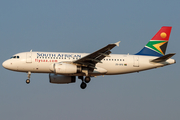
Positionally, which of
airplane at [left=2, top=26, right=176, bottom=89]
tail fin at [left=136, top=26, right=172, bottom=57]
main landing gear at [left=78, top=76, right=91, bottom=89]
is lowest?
main landing gear at [left=78, top=76, right=91, bottom=89]

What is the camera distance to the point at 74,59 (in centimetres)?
→ 3956

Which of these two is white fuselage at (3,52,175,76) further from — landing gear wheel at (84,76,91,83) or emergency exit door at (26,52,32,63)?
landing gear wheel at (84,76,91,83)

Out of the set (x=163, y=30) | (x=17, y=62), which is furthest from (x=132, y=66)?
(x=17, y=62)

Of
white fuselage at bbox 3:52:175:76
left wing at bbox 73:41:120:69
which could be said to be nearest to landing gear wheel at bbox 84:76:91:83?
white fuselage at bbox 3:52:175:76

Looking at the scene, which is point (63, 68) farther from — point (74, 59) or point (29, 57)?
point (29, 57)

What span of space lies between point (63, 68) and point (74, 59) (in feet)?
8.66

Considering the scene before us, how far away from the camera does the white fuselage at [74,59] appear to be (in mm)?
38844

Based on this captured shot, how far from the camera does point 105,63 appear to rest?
131ft

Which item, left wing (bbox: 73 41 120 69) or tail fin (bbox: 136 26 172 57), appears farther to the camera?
tail fin (bbox: 136 26 172 57)

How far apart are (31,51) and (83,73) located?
264 inches

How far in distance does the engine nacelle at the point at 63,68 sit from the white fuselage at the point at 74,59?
105 cm

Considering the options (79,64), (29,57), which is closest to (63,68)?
(79,64)

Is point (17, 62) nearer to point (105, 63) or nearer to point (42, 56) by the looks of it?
point (42, 56)

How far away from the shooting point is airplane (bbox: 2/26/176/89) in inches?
1491
